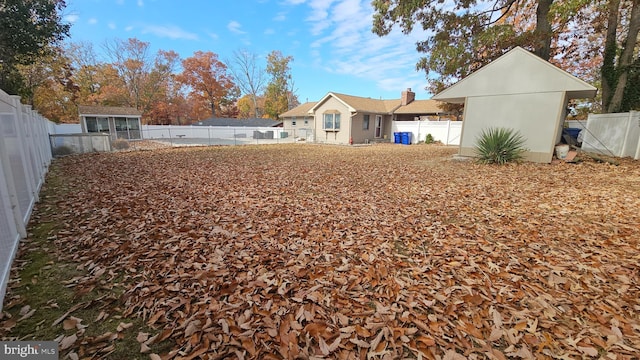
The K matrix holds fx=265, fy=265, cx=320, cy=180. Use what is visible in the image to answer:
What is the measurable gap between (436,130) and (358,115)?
6176 millimetres

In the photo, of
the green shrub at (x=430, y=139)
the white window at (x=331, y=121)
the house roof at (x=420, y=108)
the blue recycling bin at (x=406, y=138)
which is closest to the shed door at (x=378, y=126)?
the house roof at (x=420, y=108)

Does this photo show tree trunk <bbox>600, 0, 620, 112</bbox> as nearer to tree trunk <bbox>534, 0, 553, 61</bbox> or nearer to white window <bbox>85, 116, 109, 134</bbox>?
tree trunk <bbox>534, 0, 553, 61</bbox>

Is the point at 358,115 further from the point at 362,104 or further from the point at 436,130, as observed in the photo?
the point at 436,130

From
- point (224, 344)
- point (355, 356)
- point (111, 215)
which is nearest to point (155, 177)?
point (111, 215)

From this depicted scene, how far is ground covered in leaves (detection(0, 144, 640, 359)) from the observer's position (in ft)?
6.75

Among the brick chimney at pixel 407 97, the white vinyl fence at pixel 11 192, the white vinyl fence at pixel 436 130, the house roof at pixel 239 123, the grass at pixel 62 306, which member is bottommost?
the grass at pixel 62 306

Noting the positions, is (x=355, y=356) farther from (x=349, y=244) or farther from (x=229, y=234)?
(x=229, y=234)

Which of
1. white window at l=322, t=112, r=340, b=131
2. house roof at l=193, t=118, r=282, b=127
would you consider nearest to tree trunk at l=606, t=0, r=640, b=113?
white window at l=322, t=112, r=340, b=131

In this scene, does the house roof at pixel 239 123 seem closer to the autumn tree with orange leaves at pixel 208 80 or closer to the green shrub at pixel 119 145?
the autumn tree with orange leaves at pixel 208 80

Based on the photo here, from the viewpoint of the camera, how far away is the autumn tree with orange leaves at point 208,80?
146ft

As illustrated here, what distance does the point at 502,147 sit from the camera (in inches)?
370

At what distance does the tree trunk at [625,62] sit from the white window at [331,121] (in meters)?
15.3

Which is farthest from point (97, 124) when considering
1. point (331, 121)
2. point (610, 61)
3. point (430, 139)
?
point (610, 61)

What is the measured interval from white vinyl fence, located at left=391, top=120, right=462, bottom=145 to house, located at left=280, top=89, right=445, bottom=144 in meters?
2.34
